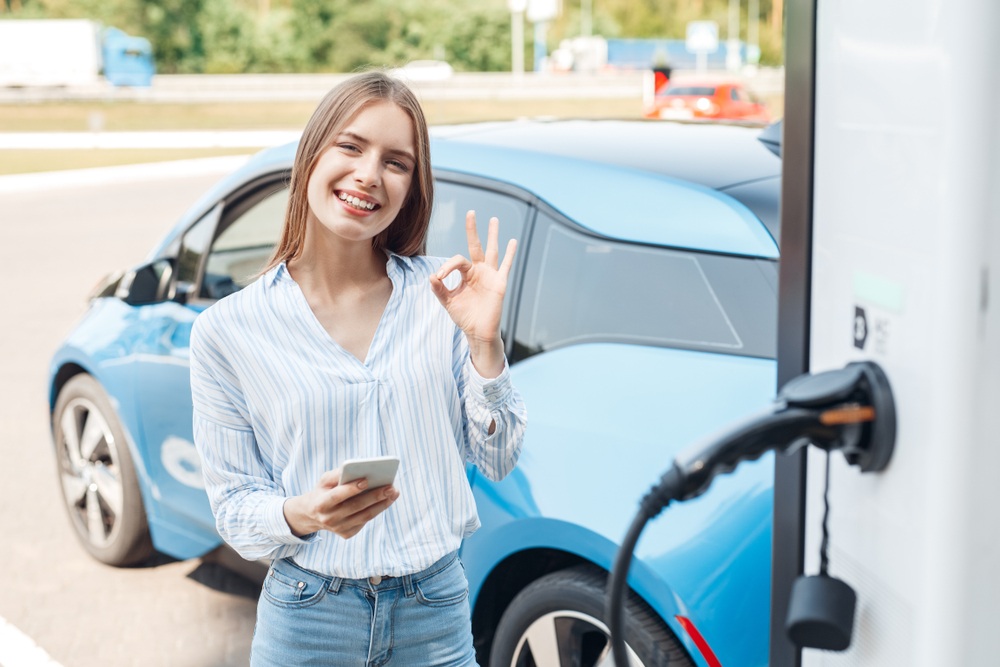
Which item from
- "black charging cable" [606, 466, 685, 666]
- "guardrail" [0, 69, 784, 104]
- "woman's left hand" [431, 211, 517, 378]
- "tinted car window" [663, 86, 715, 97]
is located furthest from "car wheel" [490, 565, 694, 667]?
"guardrail" [0, 69, 784, 104]

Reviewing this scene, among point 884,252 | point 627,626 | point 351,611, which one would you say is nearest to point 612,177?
point 627,626

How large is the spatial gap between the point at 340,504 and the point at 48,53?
49662 mm

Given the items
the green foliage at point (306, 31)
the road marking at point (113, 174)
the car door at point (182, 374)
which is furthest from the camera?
the green foliage at point (306, 31)

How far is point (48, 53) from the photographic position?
45281 mm

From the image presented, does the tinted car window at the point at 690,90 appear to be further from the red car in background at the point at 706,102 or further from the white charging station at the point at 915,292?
the white charging station at the point at 915,292

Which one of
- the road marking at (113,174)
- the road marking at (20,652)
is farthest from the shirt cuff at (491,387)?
the road marking at (113,174)

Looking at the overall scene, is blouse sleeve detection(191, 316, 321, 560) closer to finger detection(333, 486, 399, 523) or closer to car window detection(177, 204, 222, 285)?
finger detection(333, 486, 399, 523)

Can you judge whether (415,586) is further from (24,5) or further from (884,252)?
(24,5)

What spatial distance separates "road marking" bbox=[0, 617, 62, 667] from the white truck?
152 feet

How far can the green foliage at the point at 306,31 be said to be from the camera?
5947cm

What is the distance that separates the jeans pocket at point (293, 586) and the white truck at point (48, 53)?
4824cm

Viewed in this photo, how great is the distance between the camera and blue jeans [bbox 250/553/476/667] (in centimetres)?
177

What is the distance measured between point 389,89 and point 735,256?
84cm

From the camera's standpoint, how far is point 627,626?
2.10m
